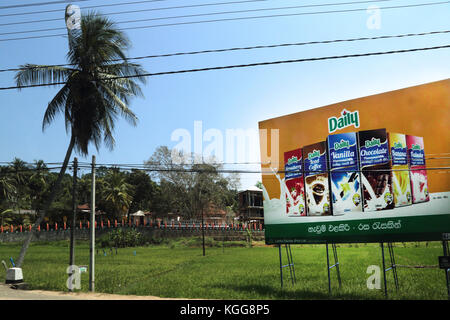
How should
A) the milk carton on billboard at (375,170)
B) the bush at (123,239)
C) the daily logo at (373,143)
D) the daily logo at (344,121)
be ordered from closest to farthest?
the milk carton on billboard at (375,170)
the daily logo at (373,143)
the daily logo at (344,121)
the bush at (123,239)

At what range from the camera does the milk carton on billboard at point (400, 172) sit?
11359 millimetres

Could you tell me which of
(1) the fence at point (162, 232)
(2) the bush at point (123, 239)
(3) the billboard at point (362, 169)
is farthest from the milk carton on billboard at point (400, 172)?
(1) the fence at point (162, 232)

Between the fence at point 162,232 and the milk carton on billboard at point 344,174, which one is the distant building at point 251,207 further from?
the milk carton on billboard at point 344,174

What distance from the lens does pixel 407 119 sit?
1152 centimetres

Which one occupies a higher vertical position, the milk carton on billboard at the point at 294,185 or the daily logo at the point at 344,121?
the daily logo at the point at 344,121

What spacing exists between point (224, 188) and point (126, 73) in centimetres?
3582

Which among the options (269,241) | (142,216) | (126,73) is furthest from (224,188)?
(269,241)

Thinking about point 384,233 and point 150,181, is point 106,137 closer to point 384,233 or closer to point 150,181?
point 384,233

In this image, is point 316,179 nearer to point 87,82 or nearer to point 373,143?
point 373,143

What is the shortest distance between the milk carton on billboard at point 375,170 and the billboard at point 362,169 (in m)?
0.03

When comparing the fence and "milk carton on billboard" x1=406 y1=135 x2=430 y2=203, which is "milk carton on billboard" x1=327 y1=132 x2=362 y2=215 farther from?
the fence

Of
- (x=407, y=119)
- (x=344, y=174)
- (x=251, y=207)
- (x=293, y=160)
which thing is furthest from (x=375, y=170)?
(x=251, y=207)

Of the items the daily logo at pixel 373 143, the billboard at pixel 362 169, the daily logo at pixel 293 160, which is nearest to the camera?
the billboard at pixel 362 169
